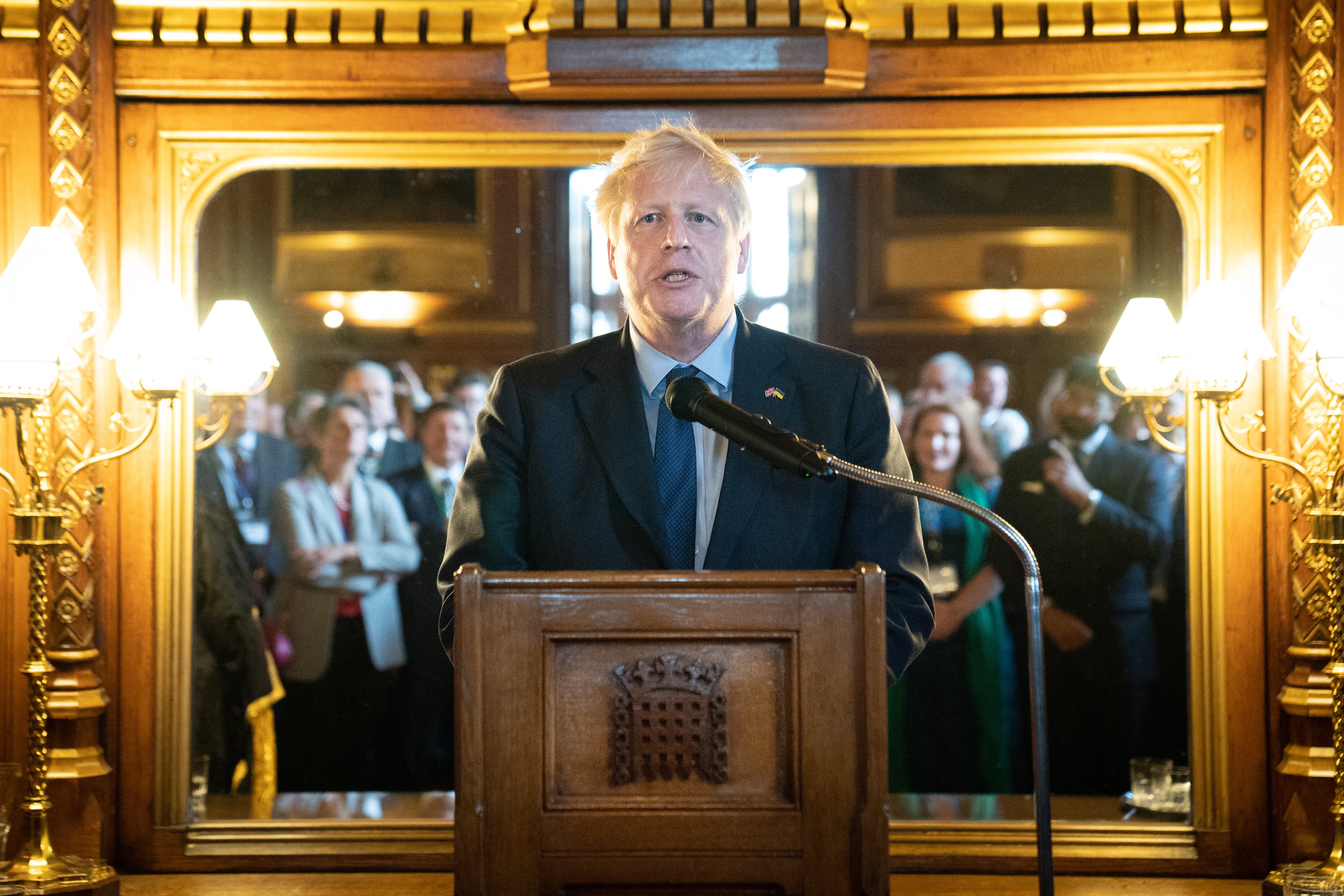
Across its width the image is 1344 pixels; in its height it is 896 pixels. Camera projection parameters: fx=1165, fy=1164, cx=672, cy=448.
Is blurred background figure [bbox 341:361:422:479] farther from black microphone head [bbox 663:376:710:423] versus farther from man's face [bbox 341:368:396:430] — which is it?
black microphone head [bbox 663:376:710:423]

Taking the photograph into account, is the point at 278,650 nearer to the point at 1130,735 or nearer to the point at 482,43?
the point at 482,43

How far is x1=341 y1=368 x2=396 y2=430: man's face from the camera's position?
3.47m

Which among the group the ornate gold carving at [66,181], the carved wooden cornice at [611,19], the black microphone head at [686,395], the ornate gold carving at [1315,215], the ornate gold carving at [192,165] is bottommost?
the black microphone head at [686,395]

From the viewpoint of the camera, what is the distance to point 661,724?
4.08 feet

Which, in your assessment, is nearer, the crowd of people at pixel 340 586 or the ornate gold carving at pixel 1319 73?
the ornate gold carving at pixel 1319 73

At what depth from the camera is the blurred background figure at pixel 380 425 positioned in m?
3.47

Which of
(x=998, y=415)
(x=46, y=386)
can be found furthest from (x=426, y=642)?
(x=998, y=415)

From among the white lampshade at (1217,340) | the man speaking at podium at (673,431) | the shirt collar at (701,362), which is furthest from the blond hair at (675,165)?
the white lampshade at (1217,340)

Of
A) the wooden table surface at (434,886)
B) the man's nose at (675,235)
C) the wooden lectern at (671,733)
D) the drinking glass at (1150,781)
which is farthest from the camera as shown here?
the drinking glass at (1150,781)

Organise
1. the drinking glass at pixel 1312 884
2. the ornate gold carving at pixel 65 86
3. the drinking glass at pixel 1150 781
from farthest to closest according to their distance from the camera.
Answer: the drinking glass at pixel 1150 781 < the ornate gold carving at pixel 65 86 < the drinking glass at pixel 1312 884

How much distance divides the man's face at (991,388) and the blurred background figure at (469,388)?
1.46 m

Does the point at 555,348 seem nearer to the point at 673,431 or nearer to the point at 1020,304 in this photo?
the point at 1020,304

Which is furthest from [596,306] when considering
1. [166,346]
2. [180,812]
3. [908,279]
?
[180,812]

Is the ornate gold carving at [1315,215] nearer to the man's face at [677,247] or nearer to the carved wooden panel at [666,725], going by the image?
the man's face at [677,247]
